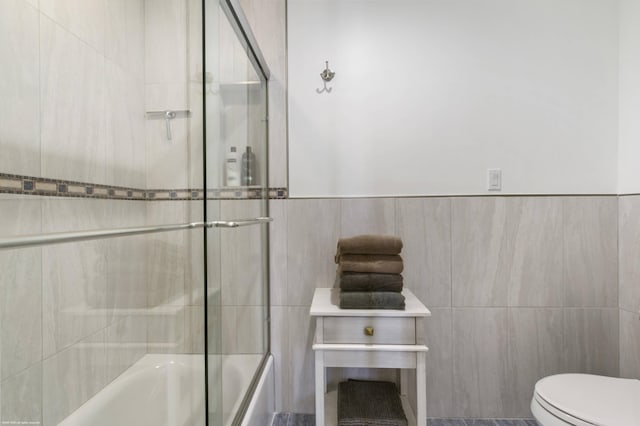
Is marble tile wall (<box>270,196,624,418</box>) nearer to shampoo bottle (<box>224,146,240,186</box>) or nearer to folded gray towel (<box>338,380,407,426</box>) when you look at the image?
folded gray towel (<box>338,380,407,426</box>)

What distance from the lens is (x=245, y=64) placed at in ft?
3.81

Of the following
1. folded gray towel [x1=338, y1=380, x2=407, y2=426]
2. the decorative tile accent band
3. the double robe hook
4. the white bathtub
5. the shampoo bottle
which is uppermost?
the double robe hook

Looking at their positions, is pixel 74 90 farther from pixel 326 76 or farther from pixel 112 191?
pixel 326 76

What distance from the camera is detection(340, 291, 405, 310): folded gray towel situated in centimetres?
108

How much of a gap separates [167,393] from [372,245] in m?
0.93

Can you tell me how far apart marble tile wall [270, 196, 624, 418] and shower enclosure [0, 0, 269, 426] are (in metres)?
0.65

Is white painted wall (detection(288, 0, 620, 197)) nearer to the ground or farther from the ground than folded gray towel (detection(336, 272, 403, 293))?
farther from the ground

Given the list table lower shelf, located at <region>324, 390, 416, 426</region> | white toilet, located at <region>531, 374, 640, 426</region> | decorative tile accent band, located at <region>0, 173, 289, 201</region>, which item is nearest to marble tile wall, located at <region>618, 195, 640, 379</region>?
white toilet, located at <region>531, 374, 640, 426</region>

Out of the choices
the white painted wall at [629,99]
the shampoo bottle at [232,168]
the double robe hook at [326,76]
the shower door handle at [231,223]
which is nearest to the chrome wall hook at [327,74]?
the double robe hook at [326,76]

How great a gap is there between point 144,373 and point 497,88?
191 cm

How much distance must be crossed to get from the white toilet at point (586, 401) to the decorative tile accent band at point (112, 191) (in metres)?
1.19

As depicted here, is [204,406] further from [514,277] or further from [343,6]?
[343,6]

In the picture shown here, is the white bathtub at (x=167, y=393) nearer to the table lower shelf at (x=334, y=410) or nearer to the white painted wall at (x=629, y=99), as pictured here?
the table lower shelf at (x=334, y=410)

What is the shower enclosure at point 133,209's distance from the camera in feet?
2.75
